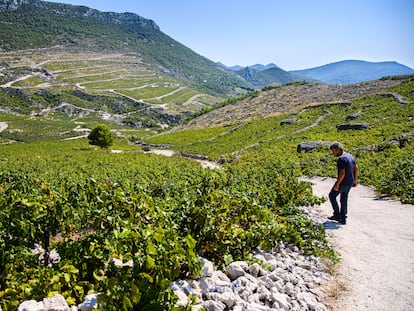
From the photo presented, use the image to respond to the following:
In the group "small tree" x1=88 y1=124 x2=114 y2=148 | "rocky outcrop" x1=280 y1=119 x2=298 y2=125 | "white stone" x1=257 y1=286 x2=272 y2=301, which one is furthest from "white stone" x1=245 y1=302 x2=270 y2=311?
"small tree" x1=88 y1=124 x2=114 y2=148

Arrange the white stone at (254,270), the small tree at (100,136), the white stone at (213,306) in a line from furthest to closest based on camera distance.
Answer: the small tree at (100,136), the white stone at (254,270), the white stone at (213,306)

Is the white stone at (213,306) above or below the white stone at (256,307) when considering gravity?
above

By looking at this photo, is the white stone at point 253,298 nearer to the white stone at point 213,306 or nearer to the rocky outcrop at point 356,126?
the white stone at point 213,306

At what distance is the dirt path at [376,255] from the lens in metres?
5.54

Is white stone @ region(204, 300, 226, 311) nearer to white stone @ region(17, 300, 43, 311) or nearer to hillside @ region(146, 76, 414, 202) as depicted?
white stone @ region(17, 300, 43, 311)

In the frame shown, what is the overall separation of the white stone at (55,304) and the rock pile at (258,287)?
1.48 m

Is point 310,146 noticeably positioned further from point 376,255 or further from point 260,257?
point 260,257

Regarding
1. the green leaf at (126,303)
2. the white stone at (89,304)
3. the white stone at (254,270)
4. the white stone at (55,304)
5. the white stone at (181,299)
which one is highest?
the green leaf at (126,303)

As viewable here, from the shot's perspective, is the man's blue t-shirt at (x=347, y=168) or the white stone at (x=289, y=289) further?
the man's blue t-shirt at (x=347, y=168)

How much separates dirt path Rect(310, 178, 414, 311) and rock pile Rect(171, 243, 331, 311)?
1.98 feet

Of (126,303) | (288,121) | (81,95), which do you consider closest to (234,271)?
(126,303)

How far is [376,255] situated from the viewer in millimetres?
7547

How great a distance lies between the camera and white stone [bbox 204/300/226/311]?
4.33 metres

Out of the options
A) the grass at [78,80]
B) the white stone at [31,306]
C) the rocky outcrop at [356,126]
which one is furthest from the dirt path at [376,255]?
the grass at [78,80]
